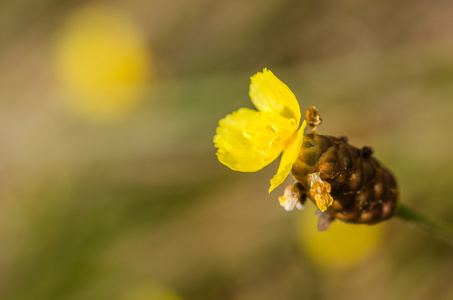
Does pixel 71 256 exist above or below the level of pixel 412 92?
below

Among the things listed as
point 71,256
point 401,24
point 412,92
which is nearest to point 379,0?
point 401,24

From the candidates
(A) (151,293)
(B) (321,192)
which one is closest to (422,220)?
(B) (321,192)

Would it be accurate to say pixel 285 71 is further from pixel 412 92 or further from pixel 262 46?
pixel 412 92

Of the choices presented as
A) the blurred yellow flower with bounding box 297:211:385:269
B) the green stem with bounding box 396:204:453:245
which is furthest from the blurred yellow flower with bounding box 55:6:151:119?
the green stem with bounding box 396:204:453:245

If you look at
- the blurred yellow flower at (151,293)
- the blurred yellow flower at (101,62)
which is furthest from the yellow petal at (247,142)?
the blurred yellow flower at (101,62)

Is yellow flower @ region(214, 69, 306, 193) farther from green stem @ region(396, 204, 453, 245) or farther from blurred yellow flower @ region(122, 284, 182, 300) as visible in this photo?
blurred yellow flower @ region(122, 284, 182, 300)

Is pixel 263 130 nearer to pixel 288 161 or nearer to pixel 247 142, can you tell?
pixel 247 142
